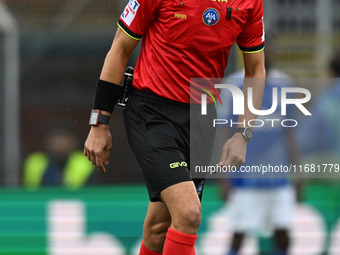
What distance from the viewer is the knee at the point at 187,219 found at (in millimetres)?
3551

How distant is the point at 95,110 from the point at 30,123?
84.2 inches

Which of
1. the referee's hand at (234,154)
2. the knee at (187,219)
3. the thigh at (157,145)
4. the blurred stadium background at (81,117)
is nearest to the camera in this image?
the knee at (187,219)

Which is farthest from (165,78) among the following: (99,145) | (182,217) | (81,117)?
(81,117)

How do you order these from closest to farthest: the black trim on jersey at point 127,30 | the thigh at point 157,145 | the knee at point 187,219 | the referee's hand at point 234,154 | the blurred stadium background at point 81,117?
1. the knee at point 187,219
2. the thigh at point 157,145
3. the black trim on jersey at point 127,30
4. the referee's hand at point 234,154
5. the blurred stadium background at point 81,117

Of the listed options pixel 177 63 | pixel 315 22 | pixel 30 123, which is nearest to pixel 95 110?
pixel 177 63

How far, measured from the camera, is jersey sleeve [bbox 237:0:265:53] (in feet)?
12.8

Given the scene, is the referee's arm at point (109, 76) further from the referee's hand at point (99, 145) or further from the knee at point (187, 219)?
the knee at point (187, 219)

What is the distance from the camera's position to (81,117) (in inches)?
234

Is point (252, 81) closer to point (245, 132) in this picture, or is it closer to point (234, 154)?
point (245, 132)

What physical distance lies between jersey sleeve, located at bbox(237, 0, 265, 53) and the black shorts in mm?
455

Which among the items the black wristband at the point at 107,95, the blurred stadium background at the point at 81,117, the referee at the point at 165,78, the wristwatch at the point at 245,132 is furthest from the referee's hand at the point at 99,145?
the blurred stadium background at the point at 81,117

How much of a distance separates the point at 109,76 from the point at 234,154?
716mm

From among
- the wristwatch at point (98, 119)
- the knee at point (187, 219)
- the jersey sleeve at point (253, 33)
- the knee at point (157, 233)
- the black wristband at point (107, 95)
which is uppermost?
the jersey sleeve at point (253, 33)

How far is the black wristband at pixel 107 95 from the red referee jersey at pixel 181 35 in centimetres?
11
